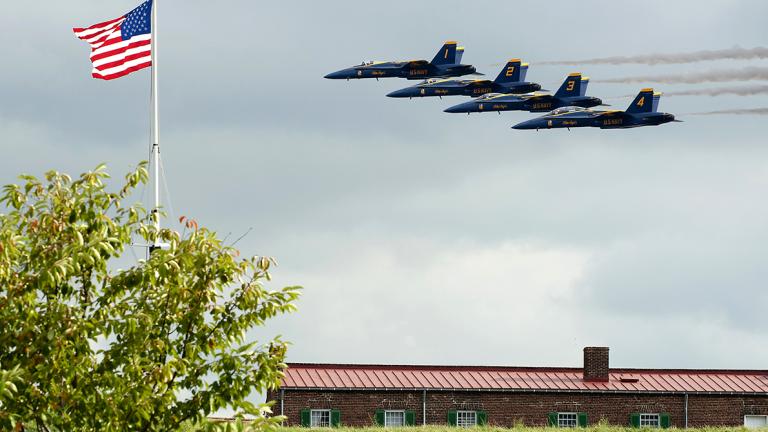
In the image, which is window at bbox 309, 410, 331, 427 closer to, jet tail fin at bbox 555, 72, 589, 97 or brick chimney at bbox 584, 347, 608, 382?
brick chimney at bbox 584, 347, 608, 382

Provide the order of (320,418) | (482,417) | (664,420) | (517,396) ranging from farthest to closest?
(664,420)
(517,396)
(482,417)
(320,418)

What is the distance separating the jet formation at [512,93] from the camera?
86875 mm

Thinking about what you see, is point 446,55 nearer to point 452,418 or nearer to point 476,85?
point 476,85

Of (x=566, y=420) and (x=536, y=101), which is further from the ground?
(x=536, y=101)

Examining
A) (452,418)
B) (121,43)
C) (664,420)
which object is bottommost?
(664,420)

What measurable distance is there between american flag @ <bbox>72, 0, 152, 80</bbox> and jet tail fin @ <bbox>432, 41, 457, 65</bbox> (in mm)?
43418

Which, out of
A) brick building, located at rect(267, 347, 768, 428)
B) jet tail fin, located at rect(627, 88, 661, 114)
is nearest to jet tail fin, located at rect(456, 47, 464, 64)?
jet tail fin, located at rect(627, 88, 661, 114)

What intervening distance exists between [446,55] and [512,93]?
16.8ft

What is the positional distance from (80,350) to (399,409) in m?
38.8

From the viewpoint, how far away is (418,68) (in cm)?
8794

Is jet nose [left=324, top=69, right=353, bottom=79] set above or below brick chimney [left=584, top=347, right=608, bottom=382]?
above

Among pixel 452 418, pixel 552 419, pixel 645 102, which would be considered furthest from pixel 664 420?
pixel 645 102

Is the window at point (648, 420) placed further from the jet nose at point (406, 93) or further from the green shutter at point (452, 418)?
the jet nose at point (406, 93)

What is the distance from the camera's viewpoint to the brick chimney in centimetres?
6412
